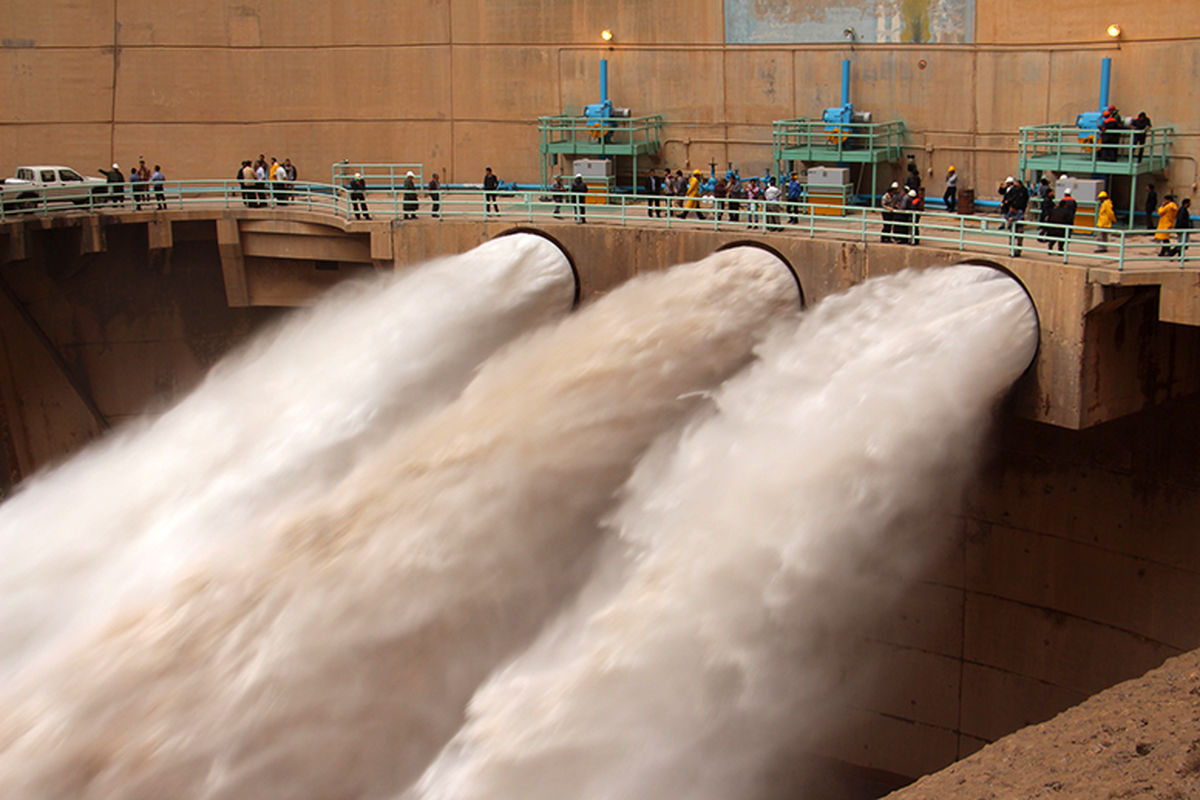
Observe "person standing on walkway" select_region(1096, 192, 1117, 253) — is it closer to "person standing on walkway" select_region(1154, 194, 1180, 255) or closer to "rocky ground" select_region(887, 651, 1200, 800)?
"person standing on walkway" select_region(1154, 194, 1180, 255)

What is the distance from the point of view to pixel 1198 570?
61.5 ft

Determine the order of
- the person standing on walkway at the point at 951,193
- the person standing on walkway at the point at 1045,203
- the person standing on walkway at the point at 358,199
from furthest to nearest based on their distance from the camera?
1. the person standing on walkway at the point at 358,199
2. the person standing on walkway at the point at 951,193
3. the person standing on walkway at the point at 1045,203

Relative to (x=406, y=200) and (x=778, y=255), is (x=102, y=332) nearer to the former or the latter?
(x=406, y=200)

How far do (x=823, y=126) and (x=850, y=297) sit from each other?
6.70m

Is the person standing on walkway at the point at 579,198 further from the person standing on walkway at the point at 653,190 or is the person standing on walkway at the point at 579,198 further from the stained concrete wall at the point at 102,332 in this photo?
the stained concrete wall at the point at 102,332

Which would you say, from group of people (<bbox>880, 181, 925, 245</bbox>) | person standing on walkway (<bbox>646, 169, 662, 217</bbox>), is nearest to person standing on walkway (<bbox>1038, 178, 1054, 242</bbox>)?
group of people (<bbox>880, 181, 925, 245</bbox>)

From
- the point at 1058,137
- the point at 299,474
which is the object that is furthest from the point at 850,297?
the point at 299,474

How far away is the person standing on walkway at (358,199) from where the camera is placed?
2475 cm

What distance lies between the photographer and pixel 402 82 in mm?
29000

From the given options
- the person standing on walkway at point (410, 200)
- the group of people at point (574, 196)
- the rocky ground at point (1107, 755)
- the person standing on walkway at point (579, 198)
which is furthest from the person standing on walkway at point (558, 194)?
the rocky ground at point (1107, 755)

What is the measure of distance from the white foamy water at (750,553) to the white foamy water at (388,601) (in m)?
0.98

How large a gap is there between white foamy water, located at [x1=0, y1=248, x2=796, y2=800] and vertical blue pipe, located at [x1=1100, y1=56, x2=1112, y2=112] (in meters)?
6.46

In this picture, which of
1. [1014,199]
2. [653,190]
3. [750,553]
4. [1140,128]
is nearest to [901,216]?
[1014,199]

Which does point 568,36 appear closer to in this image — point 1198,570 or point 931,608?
point 931,608
